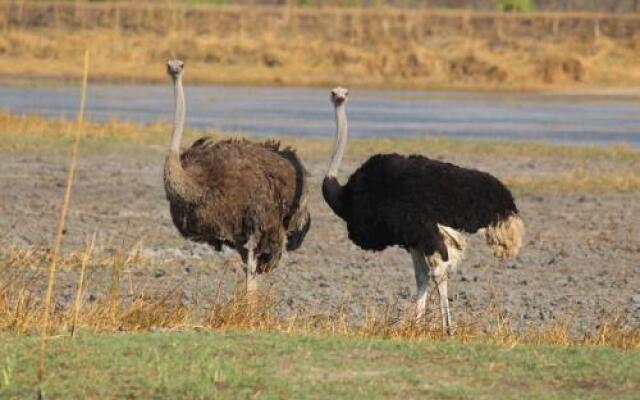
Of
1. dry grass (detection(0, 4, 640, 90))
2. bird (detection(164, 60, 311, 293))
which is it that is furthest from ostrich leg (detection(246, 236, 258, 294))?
dry grass (detection(0, 4, 640, 90))

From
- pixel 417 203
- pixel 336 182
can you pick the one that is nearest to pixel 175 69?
pixel 336 182

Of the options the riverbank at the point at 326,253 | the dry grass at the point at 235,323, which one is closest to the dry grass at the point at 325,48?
the riverbank at the point at 326,253

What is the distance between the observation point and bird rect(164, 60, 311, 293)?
12.1 meters

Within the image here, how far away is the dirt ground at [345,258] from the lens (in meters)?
12.8

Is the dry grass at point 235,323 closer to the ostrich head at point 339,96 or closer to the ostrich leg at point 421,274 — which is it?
the ostrich leg at point 421,274

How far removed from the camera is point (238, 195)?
1234cm

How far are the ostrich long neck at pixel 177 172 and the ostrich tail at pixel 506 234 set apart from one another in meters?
2.05

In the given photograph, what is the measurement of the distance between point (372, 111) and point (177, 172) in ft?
80.9

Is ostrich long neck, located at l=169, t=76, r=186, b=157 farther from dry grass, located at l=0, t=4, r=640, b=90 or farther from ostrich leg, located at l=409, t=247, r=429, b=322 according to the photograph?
dry grass, located at l=0, t=4, r=640, b=90

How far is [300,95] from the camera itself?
4350 centimetres

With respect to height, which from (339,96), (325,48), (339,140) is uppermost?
(339,96)

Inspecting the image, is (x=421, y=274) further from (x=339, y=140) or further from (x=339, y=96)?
(x=339, y=96)

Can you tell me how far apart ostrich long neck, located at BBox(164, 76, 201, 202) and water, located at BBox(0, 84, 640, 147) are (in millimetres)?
16365

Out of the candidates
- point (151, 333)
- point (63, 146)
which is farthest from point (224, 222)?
point (63, 146)
